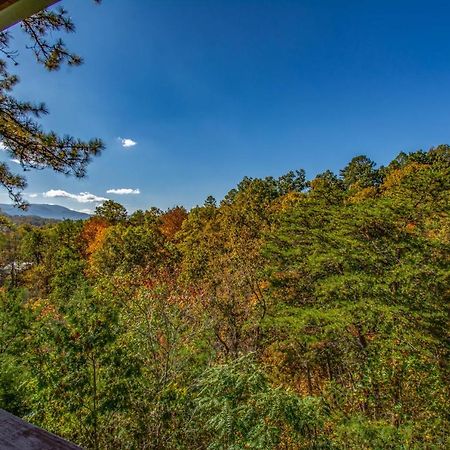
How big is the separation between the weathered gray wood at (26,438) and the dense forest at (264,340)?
11.2ft

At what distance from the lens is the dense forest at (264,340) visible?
15.7 feet

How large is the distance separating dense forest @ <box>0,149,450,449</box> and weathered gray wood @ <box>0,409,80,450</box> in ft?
11.2

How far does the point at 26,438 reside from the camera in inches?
25.8

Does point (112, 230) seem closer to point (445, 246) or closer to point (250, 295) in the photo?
Answer: point (250, 295)

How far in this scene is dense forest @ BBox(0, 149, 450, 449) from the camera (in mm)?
4781

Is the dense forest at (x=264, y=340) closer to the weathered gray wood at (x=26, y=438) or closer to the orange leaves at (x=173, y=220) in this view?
the weathered gray wood at (x=26, y=438)

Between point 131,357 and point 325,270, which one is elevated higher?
point 325,270

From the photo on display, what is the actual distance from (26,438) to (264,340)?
44.3 ft

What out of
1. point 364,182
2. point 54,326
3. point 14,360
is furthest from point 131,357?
point 364,182

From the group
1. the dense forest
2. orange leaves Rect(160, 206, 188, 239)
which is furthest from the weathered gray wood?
orange leaves Rect(160, 206, 188, 239)

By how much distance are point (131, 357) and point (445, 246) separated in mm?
10076

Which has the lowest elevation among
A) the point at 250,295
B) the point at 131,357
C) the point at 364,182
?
the point at 131,357

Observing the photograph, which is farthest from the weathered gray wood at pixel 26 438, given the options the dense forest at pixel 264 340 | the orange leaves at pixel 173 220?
the orange leaves at pixel 173 220

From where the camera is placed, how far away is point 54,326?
5012mm
